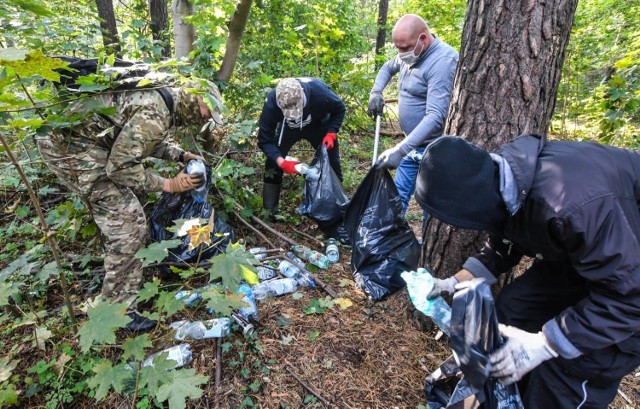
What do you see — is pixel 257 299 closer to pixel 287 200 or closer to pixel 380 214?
pixel 380 214

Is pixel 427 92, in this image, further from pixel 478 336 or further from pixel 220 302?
pixel 220 302

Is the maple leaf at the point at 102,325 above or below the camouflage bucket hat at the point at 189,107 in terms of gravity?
below

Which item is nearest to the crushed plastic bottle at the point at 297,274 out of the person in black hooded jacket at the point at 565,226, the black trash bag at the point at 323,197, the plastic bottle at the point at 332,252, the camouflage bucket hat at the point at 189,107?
the plastic bottle at the point at 332,252

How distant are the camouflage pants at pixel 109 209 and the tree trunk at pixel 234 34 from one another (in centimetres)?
202

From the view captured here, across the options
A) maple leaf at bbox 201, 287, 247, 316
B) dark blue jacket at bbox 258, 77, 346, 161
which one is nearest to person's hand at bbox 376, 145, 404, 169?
dark blue jacket at bbox 258, 77, 346, 161

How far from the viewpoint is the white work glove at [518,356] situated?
1371 mm

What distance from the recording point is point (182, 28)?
12.9 feet

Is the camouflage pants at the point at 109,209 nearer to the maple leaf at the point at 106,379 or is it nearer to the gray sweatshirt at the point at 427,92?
the maple leaf at the point at 106,379

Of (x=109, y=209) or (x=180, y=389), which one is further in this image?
(x=109, y=209)

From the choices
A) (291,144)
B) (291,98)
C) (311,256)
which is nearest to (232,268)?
(311,256)

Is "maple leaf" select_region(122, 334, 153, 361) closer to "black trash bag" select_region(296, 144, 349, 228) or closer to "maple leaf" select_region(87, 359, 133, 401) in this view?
"maple leaf" select_region(87, 359, 133, 401)

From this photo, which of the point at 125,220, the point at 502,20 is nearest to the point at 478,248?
the point at 502,20

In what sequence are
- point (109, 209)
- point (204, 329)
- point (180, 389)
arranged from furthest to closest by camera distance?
point (109, 209)
point (204, 329)
point (180, 389)

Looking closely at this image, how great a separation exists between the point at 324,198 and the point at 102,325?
2.08m
